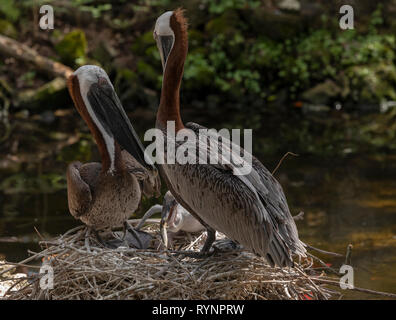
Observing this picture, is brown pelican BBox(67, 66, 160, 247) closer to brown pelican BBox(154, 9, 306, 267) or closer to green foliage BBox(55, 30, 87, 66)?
brown pelican BBox(154, 9, 306, 267)

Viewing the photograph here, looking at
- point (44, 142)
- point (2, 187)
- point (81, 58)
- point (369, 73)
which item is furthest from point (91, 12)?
point (2, 187)

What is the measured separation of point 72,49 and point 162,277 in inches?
472

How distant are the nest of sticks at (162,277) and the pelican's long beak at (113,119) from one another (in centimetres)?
71

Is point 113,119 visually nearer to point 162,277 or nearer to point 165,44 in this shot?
point 165,44

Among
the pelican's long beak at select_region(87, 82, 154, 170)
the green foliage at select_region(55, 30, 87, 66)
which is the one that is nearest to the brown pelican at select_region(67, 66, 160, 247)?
the pelican's long beak at select_region(87, 82, 154, 170)

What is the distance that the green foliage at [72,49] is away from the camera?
15062 mm

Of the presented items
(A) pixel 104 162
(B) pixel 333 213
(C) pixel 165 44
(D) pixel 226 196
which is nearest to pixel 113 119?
(A) pixel 104 162

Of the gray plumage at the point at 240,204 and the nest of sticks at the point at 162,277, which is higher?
the gray plumage at the point at 240,204

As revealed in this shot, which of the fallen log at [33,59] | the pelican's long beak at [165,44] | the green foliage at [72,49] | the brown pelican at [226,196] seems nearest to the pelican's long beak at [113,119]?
the brown pelican at [226,196]

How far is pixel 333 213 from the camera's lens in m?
8.12

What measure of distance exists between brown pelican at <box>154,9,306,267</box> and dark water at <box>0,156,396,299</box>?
2.10m

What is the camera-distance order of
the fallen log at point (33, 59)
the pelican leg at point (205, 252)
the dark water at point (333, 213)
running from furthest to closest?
the fallen log at point (33, 59) → the dark water at point (333, 213) → the pelican leg at point (205, 252)

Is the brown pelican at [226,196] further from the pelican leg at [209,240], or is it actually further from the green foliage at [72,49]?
the green foliage at [72,49]

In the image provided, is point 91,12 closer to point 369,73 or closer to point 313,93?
point 313,93
